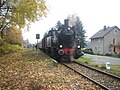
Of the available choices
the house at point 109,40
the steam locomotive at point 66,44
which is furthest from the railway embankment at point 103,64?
the house at point 109,40

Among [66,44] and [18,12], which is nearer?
[66,44]

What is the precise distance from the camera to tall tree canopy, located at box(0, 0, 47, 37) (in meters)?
23.8

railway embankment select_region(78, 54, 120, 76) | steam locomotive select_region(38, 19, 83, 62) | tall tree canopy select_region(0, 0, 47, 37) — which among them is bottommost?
railway embankment select_region(78, 54, 120, 76)

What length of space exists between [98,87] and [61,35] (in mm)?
12849

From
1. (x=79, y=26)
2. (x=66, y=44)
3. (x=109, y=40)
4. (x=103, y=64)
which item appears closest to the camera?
(x=103, y=64)

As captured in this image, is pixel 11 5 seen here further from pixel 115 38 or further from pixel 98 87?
pixel 115 38

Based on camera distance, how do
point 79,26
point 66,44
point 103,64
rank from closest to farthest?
point 103,64 → point 66,44 → point 79,26

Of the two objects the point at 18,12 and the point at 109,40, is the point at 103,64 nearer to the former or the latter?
the point at 18,12

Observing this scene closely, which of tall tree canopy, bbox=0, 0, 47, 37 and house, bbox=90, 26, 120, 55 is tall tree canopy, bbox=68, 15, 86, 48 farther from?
tall tree canopy, bbox=0, 0, 47, 37

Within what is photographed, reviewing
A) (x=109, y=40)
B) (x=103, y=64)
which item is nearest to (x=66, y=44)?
(x=103, y=64)

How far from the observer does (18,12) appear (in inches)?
955

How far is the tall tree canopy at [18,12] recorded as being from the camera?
78.1 ft

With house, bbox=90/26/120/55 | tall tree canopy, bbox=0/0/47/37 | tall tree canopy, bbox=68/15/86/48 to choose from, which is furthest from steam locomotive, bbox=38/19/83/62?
house, bbox=90/26/120/55

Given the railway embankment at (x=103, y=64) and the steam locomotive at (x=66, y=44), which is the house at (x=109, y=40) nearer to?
the railway embankment at (x=103, y=64)
